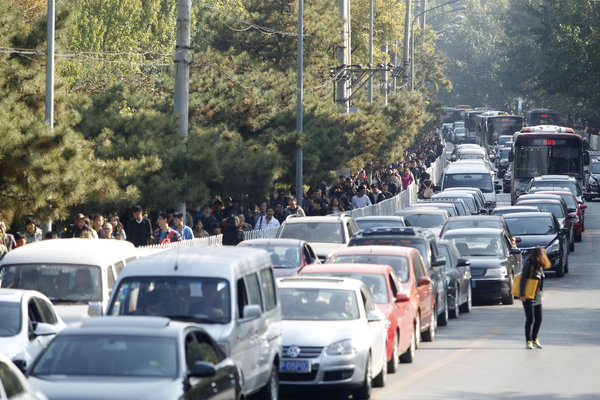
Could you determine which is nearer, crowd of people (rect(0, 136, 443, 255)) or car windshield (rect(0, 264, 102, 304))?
car windshield (rect(0, 264, 102, 304))

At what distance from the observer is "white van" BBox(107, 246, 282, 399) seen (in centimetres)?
1266

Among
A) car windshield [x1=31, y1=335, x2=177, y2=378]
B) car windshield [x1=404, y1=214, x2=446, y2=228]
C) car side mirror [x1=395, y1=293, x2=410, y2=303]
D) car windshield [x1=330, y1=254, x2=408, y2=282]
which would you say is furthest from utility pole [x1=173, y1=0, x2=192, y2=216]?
car windshield [x1=31, y1=335, x2=177, y2=378]

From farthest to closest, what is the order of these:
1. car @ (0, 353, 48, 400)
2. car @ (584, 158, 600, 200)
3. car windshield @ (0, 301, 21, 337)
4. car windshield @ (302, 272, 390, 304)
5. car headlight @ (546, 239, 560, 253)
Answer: car @ (584, 158, 600, 200)
car headlight @ (546, 239, 560, 253)
car windshield @ (302, 272, 390, 304)
car windshield @ (0, 301, 21, 337)
car @ (0, 353, 48, 400)

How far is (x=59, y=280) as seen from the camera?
622 inches

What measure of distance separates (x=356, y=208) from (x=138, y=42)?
40518 mm

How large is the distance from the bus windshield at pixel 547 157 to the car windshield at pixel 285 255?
3291 cm

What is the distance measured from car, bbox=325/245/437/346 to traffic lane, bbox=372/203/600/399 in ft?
1.70

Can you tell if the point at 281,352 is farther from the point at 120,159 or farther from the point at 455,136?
the point at 455,136

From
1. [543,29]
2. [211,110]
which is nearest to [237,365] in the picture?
[211,110]

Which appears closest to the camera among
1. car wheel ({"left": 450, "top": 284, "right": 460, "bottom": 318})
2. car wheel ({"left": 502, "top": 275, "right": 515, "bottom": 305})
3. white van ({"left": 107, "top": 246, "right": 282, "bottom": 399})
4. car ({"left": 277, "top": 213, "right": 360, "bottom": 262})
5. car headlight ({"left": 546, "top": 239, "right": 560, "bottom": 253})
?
white van ({"left": 107, "top": 246, "right": 282, "bottom": 399})

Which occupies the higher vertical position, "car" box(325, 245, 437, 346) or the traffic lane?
"car" box(325, 245, 437, 346)

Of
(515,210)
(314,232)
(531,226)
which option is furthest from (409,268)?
(515,210)

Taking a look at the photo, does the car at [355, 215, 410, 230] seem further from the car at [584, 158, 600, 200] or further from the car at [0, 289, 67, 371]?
the car at [584, 158, 600, 200]

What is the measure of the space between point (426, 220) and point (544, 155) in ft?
71.3
